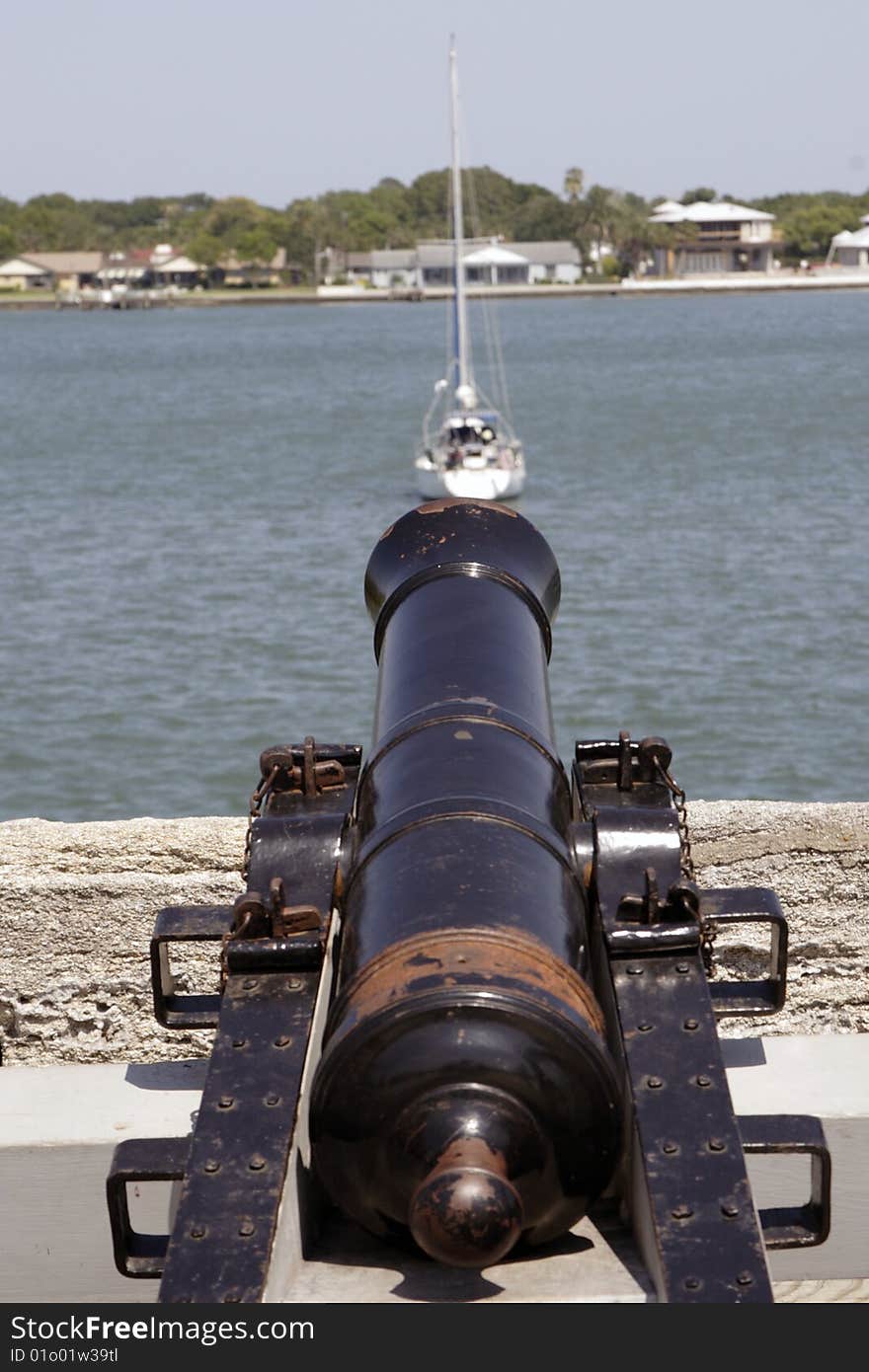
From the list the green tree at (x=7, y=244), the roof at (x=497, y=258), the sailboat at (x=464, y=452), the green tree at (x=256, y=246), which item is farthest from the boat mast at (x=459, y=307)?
the green tree at (x=7, y=244)

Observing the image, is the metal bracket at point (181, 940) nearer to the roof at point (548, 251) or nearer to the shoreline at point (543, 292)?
the shoreline at point (543, 292)

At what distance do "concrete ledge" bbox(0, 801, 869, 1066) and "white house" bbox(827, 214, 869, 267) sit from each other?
137282 millimetres

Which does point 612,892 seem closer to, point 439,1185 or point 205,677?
point 439,1185

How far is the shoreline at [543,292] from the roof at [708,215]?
4274mm

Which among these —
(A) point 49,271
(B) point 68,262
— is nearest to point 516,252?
(B) point 68,262

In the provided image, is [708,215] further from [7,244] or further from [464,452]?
[464,452]

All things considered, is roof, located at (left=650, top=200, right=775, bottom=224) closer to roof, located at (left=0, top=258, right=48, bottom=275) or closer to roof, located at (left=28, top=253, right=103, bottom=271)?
roof, located at (left=28, top=253, right=103, bottom=271)

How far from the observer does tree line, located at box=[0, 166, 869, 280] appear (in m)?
141

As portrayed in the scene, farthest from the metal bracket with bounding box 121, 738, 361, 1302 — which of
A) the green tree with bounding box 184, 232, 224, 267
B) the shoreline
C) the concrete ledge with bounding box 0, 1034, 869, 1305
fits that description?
the green tree with bounding box 184, 232, 224, 267

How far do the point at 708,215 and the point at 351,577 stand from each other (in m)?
124

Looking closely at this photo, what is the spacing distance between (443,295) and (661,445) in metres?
103

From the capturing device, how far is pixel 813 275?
138m

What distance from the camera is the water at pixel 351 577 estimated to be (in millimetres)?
15328

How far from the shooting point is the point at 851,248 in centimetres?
13750
